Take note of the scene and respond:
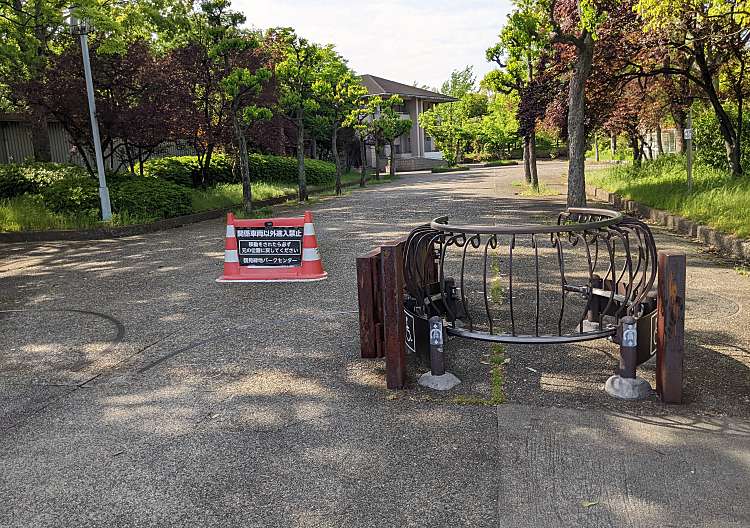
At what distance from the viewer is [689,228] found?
10.5m

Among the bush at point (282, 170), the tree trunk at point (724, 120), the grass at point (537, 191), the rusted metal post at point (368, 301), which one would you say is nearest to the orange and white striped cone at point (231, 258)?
the rusted metal post at point (368, 301)

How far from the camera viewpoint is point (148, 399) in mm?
4344

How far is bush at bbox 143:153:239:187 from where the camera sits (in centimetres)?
1922

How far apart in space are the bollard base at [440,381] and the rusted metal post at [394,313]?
16cm

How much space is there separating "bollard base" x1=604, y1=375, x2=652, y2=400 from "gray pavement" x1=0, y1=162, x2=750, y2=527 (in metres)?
0.09

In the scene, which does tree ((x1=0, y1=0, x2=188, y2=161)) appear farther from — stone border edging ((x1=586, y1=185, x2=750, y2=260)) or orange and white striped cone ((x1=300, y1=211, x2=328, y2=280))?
stone border edging ((x1=586, y1=185, x2=750, y2=260))

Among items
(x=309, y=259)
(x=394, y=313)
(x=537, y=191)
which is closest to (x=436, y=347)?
(x=394, y=313)

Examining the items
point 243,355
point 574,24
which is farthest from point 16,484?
point 574,24

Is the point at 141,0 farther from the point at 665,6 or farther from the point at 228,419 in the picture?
the point at 228,419

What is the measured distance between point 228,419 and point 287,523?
4.17 ft

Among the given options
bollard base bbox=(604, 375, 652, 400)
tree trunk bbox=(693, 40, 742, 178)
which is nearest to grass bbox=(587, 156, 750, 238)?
tree trunk bbox=(693, 40, 742, 178)

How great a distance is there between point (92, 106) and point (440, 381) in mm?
12711

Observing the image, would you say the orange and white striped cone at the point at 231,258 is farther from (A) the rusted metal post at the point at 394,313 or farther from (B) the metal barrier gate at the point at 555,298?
(A) the rusted metal post at the point at 394,313

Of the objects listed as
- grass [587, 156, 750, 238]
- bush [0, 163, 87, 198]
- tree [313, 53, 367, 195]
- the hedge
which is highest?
tree [313, 53, 367, 195]
